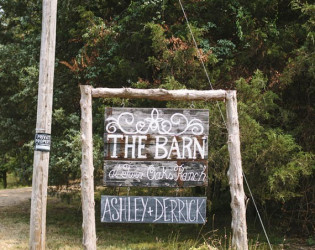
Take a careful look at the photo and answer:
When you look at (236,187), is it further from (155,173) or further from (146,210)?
(146,210)

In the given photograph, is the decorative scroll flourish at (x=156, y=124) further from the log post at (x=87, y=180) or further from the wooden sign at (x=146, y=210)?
the wooden sign at (x=146, y=210)

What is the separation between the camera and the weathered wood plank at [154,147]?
621 cm

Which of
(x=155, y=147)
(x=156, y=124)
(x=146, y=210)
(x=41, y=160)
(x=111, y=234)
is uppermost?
(x=156, y=124)

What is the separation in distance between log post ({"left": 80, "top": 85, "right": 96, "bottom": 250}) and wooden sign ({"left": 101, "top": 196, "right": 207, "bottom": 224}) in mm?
170

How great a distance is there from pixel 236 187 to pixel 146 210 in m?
1.26

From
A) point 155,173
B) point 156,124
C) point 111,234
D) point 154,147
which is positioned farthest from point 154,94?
point 111,234

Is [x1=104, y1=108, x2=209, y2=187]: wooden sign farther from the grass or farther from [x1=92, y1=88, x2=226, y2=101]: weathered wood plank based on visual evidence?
the grass

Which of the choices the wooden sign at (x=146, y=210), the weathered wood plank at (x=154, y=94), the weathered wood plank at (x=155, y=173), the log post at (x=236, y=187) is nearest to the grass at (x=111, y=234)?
the log post at (x=236, y=187)

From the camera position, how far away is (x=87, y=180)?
6.15 meters

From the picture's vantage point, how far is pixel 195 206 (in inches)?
245

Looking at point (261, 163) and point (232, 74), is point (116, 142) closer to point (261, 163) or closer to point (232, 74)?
point (261, 163)

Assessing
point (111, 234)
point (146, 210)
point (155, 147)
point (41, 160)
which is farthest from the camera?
point (111, 234)

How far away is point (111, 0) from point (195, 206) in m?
8.08

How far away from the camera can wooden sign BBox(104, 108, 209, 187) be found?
20.3ft
